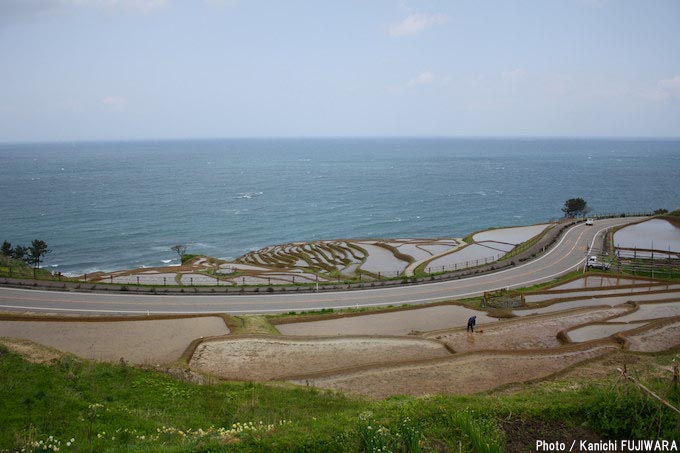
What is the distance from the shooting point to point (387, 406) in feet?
50.5

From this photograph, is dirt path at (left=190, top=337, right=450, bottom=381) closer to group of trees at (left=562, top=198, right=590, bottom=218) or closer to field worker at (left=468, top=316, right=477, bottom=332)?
field worker at (left=468, top=316, right=477, bottom=332)

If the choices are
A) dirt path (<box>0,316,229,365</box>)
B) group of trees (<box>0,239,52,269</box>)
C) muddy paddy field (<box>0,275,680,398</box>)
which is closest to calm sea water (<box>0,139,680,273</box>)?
group of trees (<box>0,239,52,269</box>)

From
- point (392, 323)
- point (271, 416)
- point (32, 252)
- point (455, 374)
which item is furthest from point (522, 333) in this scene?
point (32, 252)

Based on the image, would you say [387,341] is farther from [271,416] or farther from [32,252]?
[32,252]

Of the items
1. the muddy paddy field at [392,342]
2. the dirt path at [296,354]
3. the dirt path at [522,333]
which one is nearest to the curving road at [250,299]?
the muddy paddy field at [392,342]

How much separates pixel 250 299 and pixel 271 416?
22.4 metres

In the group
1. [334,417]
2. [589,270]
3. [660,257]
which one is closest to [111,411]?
[334,417]

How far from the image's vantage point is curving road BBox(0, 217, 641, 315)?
34.2 metres

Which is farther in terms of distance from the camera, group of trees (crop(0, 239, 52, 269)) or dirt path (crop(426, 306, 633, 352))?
group of trees (crop(0, 239, 52, 269))

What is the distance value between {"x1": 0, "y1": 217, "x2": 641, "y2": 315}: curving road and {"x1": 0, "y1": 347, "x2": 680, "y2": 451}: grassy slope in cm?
1495

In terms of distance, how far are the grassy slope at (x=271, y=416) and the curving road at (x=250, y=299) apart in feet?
49.1

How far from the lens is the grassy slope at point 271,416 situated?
494 inches

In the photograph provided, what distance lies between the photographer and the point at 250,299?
38.2m

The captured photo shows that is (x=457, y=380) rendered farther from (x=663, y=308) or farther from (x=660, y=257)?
(x=660, y=257)
